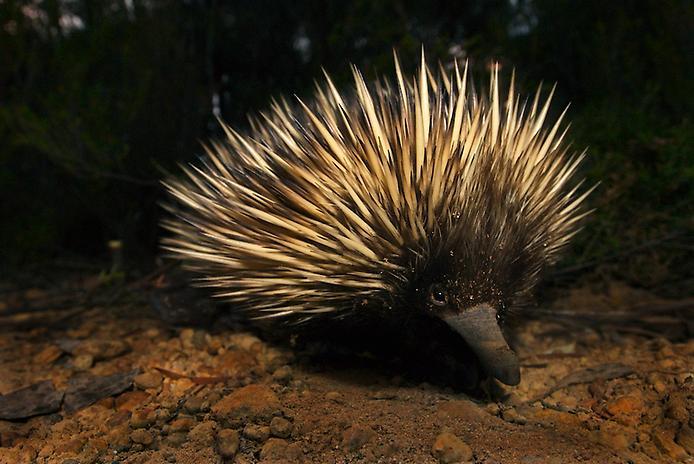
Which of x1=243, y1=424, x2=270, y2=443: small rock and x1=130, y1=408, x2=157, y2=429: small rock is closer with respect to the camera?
x1=243, y1=424, x2=270, y2=443: small rock

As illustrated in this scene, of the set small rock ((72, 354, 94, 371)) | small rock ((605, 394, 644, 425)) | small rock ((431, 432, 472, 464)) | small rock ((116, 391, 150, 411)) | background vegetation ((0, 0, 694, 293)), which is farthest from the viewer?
background vegetation ((0, 0, 694, 293))

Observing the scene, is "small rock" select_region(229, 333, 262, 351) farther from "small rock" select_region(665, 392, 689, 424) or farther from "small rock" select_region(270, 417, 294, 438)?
"small rock" select_region(665, 392, 689, 424)

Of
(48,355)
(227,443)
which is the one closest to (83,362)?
(48,355)

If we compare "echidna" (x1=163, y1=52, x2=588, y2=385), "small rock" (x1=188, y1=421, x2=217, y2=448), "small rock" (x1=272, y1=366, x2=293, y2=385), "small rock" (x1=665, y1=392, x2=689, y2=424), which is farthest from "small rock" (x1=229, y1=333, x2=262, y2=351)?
"small rock" (x1=665, y1=392, x2=689, y2=424)

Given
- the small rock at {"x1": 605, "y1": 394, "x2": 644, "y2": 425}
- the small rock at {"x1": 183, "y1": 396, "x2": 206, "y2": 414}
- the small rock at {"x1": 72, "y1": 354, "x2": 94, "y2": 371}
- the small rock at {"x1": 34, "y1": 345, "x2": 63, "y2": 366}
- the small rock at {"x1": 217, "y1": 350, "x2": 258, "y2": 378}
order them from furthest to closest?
the small rock at {"x1": 34, "y1": 345, "x2": 63, "y2": 366}
the small rock at {"x1": 72, "y1": 354, "x2": 94, "y2": 371}
the small rock at {"x1": 217, "y1": 350, "x2": 258, "y2": 378}
the small rock at {"x1": 183, "y1": 396, "x2": 206, "y2": 414}
the small rock at {"x1": 605, "y1": 394, "x2": 644, "y2": 425}

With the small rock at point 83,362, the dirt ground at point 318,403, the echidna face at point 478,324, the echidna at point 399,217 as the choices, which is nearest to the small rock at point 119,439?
the dirt ground at point 318,403

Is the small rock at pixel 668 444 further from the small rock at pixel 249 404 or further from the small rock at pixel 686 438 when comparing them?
the small rock at pixel 249 404

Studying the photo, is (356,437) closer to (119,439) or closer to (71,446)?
(119,439)
